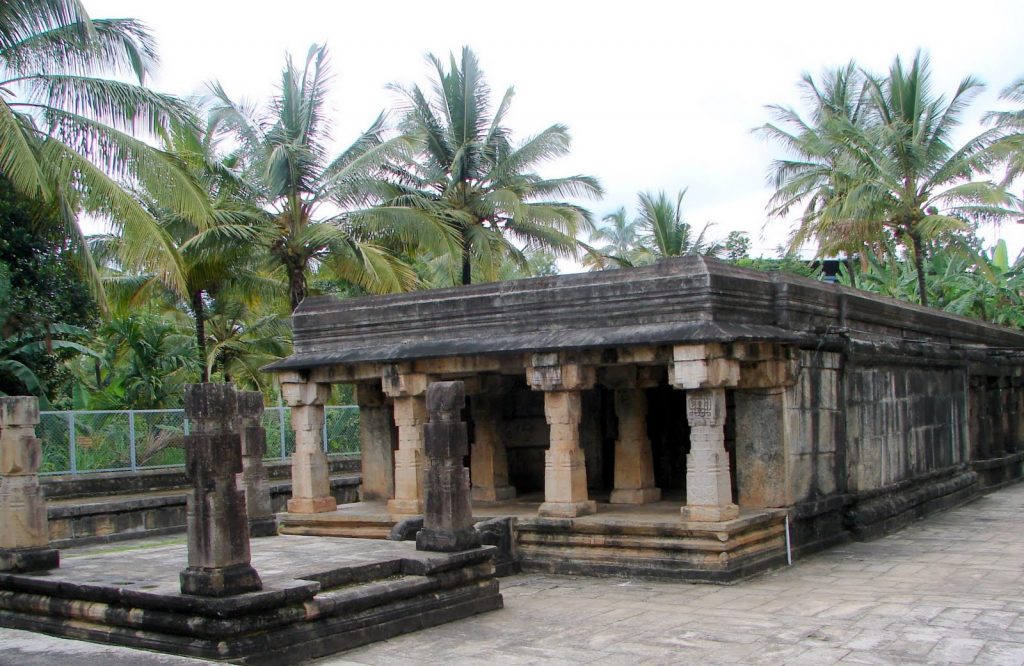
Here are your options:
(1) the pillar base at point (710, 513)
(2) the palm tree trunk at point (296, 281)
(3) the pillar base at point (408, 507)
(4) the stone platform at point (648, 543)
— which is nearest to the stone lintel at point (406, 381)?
(3) the pillar base at point (408, 507)

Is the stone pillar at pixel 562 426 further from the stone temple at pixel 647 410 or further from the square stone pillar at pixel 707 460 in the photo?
the square stone pillar at pixel 707 460

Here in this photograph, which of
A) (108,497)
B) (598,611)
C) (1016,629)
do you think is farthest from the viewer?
(108,497)

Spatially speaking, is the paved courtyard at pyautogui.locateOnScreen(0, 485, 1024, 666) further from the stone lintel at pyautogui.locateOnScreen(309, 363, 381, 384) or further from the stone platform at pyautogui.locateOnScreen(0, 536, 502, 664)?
the stone lintel at pyautogui.locateOnScreen(309, 363, 381, 384)

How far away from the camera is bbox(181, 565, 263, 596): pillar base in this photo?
23.7 ft

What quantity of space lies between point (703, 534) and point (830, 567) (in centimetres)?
168

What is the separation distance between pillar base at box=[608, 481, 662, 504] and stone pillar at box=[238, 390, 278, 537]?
4057 millimetres

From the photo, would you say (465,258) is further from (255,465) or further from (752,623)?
(752,623)

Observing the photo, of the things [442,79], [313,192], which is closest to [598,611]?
[313,192]

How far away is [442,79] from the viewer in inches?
944

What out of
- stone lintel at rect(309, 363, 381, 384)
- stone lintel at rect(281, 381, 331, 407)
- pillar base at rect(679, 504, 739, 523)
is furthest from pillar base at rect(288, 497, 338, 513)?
pillar base at rect(679, 504, 739, 523)

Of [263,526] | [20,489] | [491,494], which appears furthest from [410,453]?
[20,489]

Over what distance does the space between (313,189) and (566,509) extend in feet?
37.7

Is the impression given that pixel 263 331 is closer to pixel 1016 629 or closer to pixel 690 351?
pixel 690 351

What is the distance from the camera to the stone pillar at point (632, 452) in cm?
1254
